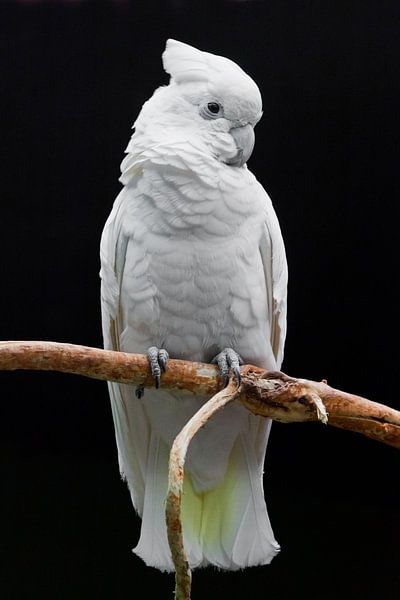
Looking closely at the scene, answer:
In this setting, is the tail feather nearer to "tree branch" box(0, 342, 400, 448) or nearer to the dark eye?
"tree branch" box(0, 342, 400, 448)

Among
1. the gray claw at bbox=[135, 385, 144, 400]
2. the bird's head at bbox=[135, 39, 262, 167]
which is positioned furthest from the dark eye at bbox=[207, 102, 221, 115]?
the gray claw at bbox=[135, 385, 144, 400]

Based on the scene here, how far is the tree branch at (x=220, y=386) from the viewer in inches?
69.4

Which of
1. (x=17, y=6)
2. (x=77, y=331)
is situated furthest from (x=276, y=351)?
(x=17, y=6)

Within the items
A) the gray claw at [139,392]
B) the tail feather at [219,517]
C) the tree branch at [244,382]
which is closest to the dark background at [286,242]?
the tail feather at [219,517]

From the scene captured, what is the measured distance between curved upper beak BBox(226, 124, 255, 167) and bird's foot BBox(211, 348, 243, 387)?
417 millimetres

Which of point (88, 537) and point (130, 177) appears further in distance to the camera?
point (88, 537)

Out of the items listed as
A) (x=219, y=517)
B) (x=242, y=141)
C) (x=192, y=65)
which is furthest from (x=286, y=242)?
(x=219, y=517)

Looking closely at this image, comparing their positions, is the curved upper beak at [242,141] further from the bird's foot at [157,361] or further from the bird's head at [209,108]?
the bird's foot at [157,361]

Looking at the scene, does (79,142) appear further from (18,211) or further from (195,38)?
(195,38)

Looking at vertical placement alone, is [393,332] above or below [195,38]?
below

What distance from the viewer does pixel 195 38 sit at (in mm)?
2375

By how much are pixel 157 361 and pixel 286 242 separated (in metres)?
0.74

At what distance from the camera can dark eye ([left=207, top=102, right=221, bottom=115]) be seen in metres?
1.95

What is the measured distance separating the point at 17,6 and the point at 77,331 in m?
0.88
